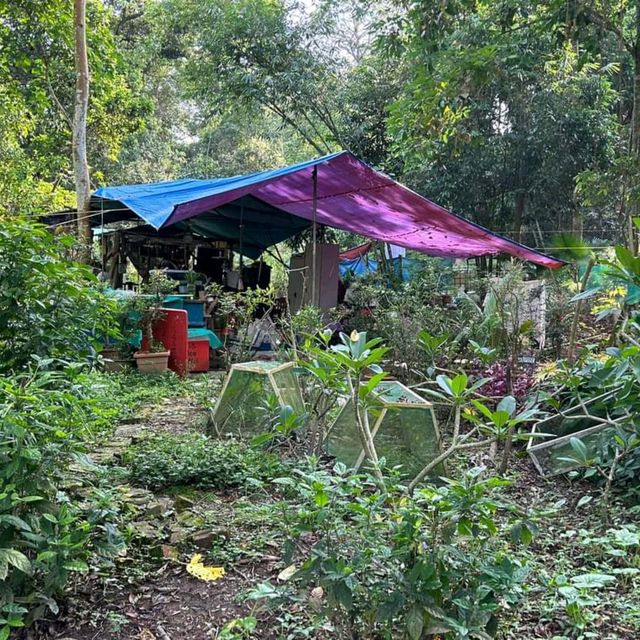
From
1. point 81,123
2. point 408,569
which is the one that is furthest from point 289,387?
point 81,123

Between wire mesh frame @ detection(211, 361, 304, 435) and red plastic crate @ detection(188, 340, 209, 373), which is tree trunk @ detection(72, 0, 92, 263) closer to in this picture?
red plastic crate @ detection(188, 340, 209, 373)

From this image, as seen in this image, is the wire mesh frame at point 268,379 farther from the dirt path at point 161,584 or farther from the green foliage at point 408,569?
the green foliage at point 408,569

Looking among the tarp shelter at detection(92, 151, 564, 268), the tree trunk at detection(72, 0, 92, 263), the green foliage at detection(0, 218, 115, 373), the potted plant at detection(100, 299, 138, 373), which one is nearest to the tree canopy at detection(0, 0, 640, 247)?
the tree trunk at detection(72, 0, 92, 263)

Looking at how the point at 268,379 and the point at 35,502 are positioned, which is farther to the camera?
the point at 268,379

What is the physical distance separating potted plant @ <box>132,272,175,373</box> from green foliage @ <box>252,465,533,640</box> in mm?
4054

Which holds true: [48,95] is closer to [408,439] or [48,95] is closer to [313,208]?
[313,208]

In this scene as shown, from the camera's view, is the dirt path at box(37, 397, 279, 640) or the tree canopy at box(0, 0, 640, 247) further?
the tree canopy at box(0, 0, 640, 247)

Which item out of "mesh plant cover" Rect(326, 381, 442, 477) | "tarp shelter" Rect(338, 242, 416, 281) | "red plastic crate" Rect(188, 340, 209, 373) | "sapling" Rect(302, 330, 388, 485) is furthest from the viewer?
"tarp shelter" Rect(338, 242, 416, 281)

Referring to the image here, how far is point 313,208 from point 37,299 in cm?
399

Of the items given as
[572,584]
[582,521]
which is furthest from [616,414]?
[572,584]

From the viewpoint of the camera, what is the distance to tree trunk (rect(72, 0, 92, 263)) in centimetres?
625

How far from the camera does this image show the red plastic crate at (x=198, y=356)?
573 cm

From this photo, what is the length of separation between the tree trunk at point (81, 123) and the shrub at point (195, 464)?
392 cm

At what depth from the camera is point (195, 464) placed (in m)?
2.69
